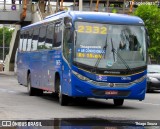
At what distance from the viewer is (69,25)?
15945mm

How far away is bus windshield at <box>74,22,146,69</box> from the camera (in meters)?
15.6

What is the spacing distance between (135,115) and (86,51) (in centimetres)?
285

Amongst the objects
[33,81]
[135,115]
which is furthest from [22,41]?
[135,115]

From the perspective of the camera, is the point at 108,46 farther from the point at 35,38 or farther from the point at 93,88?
A: the point at 35,38

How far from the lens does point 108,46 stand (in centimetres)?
1577

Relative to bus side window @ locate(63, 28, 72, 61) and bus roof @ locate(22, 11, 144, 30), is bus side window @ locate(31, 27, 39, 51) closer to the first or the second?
bus side window @ locate(63, 28, 72, 61)

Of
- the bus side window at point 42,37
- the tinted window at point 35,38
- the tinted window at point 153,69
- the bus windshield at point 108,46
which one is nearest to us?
the bus windshield at point 108,46

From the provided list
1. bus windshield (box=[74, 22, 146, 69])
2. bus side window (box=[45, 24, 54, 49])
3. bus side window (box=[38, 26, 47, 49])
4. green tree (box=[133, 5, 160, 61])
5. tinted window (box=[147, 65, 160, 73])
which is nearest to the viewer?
bus windshield (box=[74, 22, 146, 69])

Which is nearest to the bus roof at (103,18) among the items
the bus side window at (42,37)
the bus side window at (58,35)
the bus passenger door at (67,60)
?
the bus passenger door at (67,60)

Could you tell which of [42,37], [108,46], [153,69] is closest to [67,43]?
[108,46]

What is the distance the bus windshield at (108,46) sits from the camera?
1560 cm

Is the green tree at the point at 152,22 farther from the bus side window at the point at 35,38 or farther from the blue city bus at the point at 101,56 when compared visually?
the blue city bus at the point at 101,56

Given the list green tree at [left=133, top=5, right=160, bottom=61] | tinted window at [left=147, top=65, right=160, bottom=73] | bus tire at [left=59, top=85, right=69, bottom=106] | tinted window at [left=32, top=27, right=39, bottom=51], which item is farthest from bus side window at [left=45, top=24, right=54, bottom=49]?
green tree at [left=133, top=5, right=160, bottom=61]

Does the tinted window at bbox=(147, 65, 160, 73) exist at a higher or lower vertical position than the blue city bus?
lower
